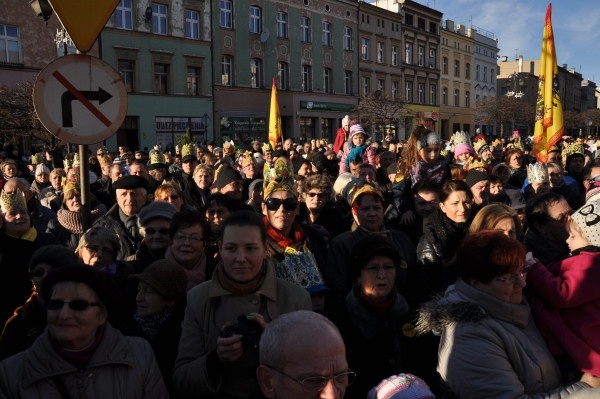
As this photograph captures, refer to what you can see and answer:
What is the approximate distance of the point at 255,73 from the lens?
108 ft

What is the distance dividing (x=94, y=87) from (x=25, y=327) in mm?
1623

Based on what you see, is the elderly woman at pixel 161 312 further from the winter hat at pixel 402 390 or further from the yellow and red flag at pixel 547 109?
the yellow and red flag at pixel 547 109

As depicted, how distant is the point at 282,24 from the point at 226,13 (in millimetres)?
4667

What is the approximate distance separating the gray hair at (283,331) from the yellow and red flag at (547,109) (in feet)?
27.5

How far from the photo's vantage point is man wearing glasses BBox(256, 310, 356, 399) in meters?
1.71

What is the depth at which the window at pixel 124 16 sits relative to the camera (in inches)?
1020

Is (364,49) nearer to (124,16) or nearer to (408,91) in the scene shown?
(408,91)

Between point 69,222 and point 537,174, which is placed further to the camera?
point 537,174

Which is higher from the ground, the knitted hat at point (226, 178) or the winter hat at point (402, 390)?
the knitted hat at point (226, 178)

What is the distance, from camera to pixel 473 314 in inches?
93.0

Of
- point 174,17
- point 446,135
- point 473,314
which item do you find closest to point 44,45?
point 174,17

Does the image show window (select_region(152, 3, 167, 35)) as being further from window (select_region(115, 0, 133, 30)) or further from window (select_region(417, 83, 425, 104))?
window (select_region(417, 83, 425, 104))

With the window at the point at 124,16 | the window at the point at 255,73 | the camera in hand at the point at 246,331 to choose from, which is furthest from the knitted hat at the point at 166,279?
the window at the point at 255,73

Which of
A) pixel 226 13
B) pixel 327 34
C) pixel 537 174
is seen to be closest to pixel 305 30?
pixel 327 34
